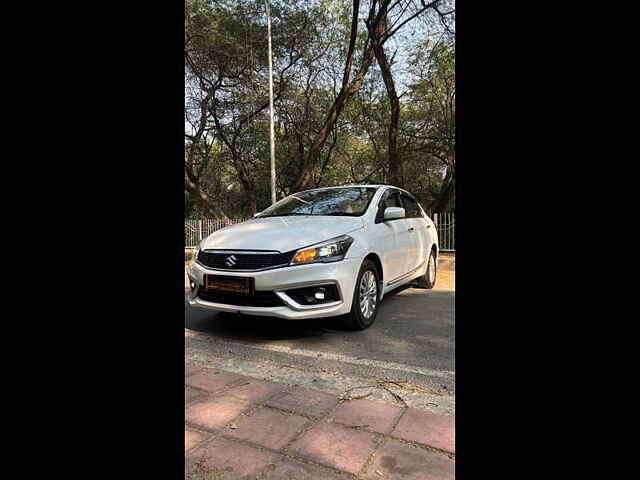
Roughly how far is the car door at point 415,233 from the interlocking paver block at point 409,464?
3.13 m

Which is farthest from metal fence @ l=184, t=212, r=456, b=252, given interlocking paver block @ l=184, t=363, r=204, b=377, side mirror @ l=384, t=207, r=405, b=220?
interlocking paver block @ l=184, t=363, r=204, b=377

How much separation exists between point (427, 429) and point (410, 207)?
12.3 feet

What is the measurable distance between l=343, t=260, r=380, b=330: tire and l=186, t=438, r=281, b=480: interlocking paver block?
1890mm

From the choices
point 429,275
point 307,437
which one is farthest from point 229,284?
point 429,275

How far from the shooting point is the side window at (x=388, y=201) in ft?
14.1

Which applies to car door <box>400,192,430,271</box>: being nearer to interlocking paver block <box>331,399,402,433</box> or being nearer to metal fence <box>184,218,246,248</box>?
interlocking paver block <box>331,399,402,433</box>

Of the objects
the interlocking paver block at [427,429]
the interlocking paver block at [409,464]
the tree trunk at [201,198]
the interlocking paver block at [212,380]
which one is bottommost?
the interlocking paver block at [409,464]

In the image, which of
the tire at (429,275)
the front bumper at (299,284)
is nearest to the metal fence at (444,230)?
the tire at (429,275)

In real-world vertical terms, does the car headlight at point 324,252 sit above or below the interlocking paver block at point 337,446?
above

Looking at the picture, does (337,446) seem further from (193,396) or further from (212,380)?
(212,380)

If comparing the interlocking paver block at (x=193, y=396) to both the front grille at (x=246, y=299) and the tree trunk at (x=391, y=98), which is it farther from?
the tree trunk at (x=391, y=98)

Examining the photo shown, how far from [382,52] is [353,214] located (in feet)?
32.5
